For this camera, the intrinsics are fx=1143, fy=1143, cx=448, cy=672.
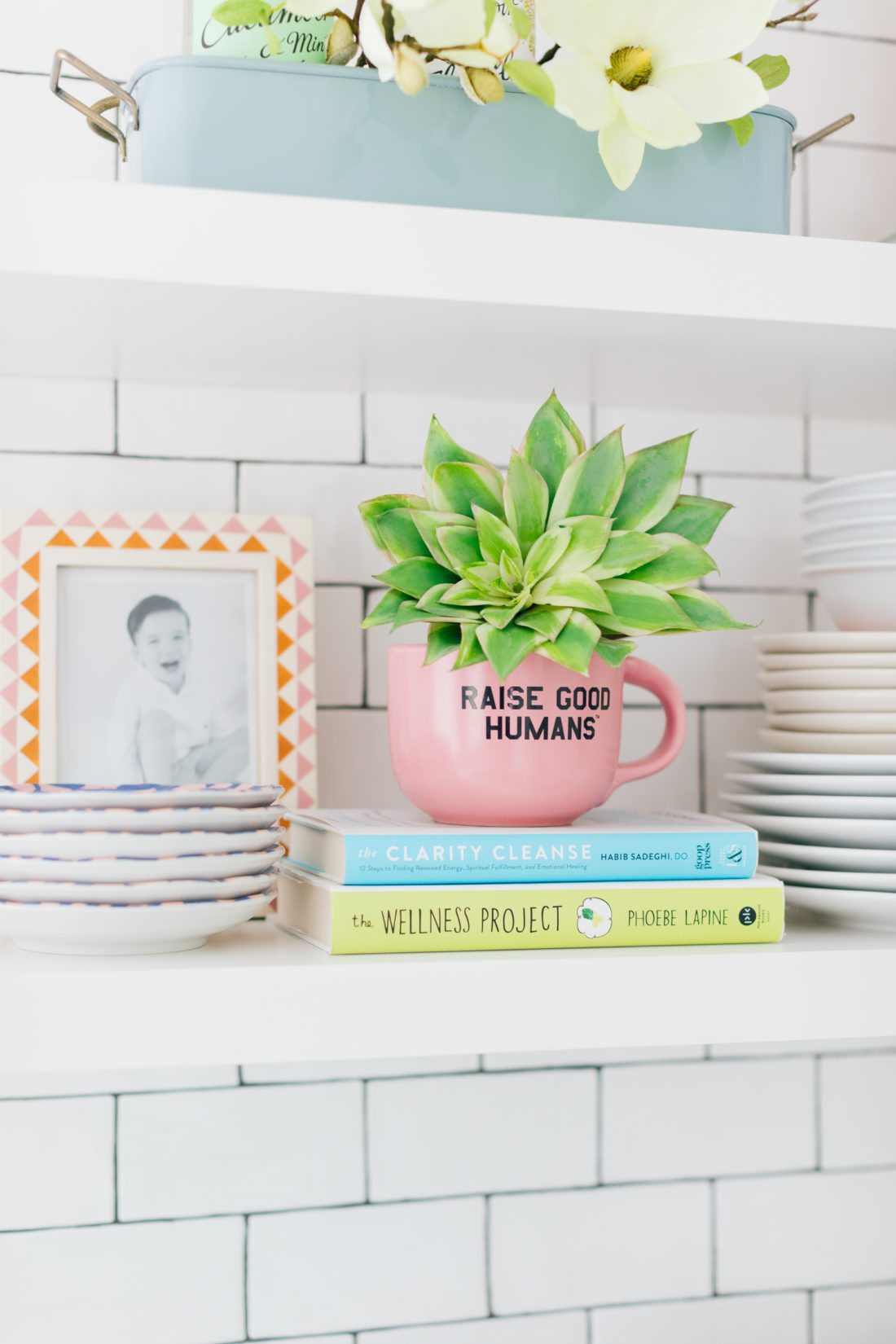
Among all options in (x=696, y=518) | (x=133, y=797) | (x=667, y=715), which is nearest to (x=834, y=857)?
(x=667, y=715)

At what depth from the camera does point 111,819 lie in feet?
2.23

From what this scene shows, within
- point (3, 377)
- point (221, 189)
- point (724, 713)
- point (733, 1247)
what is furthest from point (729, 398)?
point (733, 1247)

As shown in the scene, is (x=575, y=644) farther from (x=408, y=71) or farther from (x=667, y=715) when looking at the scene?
(x=408, y=71)

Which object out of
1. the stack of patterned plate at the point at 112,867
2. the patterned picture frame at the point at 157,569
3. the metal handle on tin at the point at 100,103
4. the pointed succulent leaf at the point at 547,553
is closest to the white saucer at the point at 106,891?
the stack of patterned plate at the point at 112,867

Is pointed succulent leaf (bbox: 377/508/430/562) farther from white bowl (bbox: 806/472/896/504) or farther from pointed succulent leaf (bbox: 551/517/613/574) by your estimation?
white bowl (bbox: 806/472/896/504)

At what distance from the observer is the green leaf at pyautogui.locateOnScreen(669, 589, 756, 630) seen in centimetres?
77

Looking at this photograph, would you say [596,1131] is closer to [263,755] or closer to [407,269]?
[263,755]

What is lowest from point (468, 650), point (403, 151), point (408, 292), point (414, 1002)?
point (414, 1002)

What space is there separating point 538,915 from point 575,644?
0.17 m

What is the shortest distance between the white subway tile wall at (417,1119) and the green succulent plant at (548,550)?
0.20 metres

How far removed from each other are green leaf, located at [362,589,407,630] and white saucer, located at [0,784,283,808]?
136 mm

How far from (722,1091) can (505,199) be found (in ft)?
2.65

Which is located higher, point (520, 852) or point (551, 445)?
point (551, 445)

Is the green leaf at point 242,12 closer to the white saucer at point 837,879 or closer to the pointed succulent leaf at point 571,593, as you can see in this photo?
the pointed succulent leaf at point 571,593
